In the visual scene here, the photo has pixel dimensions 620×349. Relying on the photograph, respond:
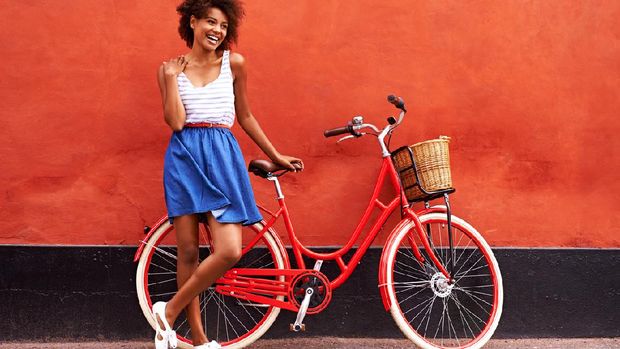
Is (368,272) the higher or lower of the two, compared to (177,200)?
lower

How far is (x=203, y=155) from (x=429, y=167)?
1307 mm

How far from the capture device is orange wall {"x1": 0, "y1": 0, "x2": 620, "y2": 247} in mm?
4609

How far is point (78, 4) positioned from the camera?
4617mm

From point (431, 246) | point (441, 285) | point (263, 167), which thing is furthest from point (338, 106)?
point (441, 285)

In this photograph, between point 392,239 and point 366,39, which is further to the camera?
point 366,39

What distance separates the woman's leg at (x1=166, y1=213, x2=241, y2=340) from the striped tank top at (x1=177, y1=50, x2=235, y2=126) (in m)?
0.55

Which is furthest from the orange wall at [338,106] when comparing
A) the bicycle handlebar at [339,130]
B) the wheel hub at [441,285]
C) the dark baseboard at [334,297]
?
the wheel hub at [441,285]

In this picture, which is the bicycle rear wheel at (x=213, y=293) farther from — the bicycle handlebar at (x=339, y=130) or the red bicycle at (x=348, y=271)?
the bicycle handlebar at (x=339, y=130)

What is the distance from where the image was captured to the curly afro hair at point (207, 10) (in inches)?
156

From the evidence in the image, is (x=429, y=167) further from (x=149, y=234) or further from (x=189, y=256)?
(x=149, y=234)

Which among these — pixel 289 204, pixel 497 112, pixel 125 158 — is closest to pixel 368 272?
pixel 289 204

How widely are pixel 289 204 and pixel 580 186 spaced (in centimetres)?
201

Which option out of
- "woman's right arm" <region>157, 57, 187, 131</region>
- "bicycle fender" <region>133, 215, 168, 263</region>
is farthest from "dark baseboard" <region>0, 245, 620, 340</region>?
"woman's right arm" <region>157, 57, 187, 131</region>

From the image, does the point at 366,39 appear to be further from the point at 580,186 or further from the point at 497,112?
the point at 580,186
